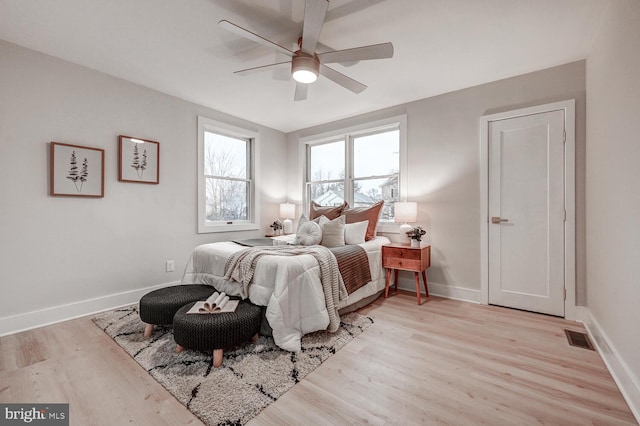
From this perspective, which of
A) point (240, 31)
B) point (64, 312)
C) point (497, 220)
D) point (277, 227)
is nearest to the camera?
point (240, 31)

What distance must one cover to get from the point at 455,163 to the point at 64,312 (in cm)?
447

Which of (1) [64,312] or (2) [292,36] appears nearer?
(2) [292,36]

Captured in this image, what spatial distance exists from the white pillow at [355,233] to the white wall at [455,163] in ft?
2.71

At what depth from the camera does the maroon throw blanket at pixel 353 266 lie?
2623mm

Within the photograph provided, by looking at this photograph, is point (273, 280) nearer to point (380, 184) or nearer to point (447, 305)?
point (447, 305)

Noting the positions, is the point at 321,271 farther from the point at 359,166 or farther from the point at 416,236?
the point at 359,166

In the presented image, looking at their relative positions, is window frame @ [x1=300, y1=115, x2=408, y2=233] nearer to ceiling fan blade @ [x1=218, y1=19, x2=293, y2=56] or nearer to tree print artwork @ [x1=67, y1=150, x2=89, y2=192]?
ceiling fan blade @ [x1=218, y1=19, x2=293, y2=56]

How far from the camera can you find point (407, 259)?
3.16 m

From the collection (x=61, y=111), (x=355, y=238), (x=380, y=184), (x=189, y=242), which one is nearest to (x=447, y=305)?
(x=355, y=238)

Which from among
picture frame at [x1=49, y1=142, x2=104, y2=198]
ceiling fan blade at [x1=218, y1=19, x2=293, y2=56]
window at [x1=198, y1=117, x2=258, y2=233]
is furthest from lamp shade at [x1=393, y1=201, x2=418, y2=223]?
picture frame at [x1=49, y1=142, x2=104, y2=198]

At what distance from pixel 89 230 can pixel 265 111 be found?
2.58 meters

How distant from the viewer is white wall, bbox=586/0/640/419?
4.99ft

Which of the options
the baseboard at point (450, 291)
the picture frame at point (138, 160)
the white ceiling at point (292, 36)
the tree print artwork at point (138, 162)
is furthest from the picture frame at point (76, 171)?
the baseboard at point (450, 291)

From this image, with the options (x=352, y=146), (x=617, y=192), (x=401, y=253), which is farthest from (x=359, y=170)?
(x=617, y=192)
